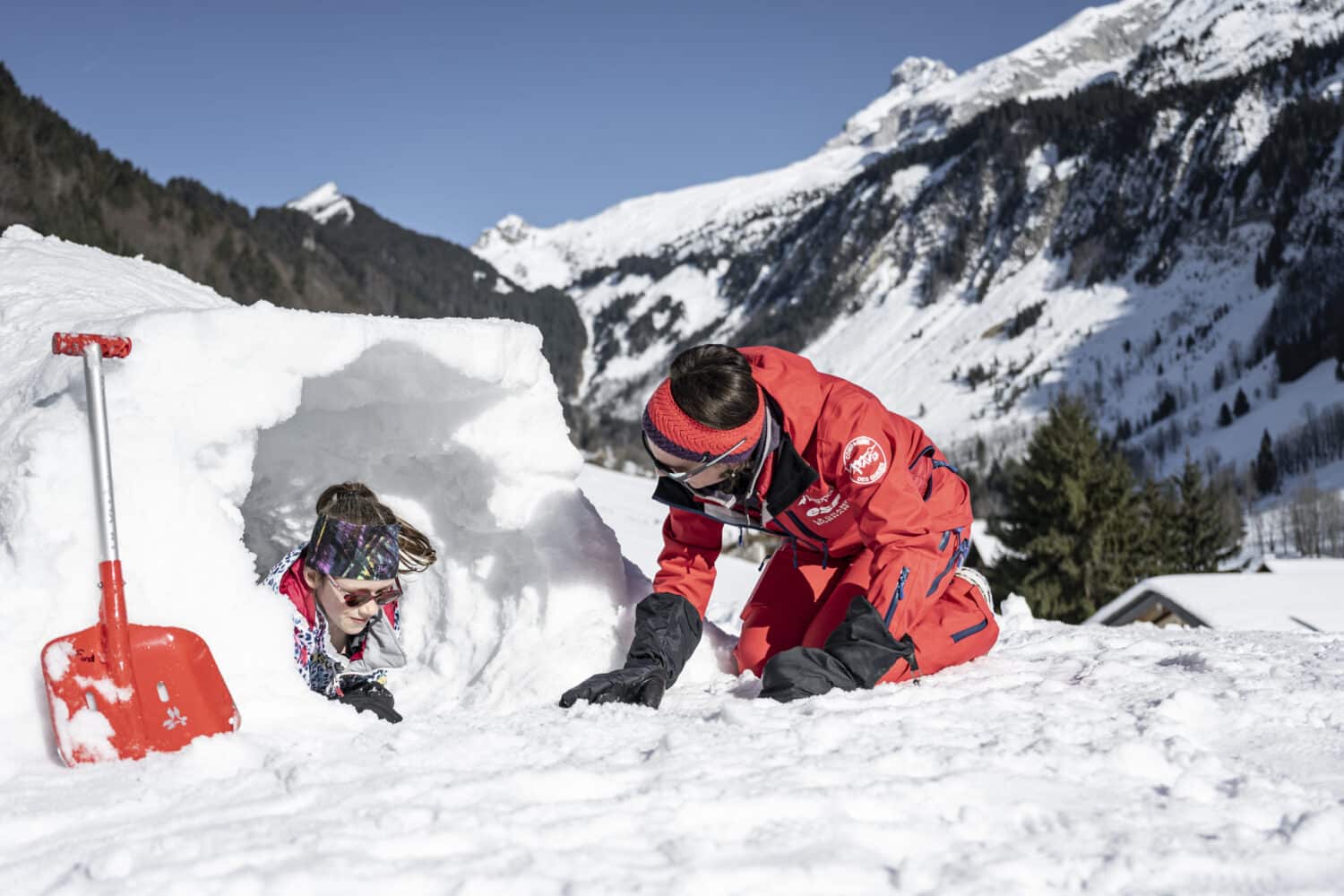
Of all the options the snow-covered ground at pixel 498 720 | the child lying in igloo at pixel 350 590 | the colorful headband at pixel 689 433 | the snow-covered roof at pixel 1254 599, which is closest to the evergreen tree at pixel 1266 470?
the snow-covered roof at pixel 1254 599

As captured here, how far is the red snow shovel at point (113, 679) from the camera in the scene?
6.91 ft

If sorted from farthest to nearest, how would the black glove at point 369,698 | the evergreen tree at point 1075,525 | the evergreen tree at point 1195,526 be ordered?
the evergreen tree at point 1195,526, the evergreen tree at point 1075,525, the black glove at point 369,698

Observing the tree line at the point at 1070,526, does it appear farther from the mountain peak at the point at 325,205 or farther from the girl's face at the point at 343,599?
the mountain peak at the point at 325,205

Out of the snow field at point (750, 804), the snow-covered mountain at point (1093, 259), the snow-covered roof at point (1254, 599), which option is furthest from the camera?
the snow-covered mountain at point (1093, 259)

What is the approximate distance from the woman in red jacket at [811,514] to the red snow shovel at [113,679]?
0.94m

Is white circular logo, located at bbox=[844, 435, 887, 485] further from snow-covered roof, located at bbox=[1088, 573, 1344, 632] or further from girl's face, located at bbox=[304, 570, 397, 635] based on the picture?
snow-covered roof, located at bbox=[1088, 573, 1344, 632]

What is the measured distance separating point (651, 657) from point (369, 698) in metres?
0.86

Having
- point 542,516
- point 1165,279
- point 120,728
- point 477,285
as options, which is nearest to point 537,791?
point 120,728

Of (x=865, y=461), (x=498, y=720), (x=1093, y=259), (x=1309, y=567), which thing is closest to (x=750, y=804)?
(x=498, y=720)

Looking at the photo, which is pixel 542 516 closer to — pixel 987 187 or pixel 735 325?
pixel 987 187

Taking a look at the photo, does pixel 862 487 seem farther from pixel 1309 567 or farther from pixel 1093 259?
pixel 1093 259

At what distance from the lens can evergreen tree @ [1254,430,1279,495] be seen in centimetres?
6556

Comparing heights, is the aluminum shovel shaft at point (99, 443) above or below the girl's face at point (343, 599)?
above

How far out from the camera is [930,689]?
2.54 m
